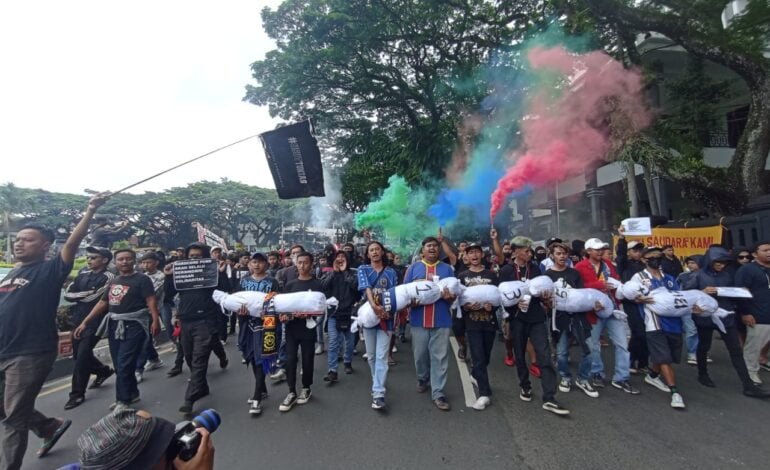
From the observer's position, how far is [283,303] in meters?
4.38

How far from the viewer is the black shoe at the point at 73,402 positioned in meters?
4.55

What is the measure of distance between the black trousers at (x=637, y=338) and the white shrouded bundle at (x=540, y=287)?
1541mm

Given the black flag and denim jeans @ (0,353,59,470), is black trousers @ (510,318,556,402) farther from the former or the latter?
the black flag

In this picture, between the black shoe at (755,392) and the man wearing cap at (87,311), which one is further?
the man wearing cap at (87,311)

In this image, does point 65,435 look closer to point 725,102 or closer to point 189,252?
point 189,252

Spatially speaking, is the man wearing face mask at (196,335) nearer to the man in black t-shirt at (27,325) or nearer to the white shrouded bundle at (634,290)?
the man in black t-shirt at (27,325)

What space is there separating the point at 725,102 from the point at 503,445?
17.3 metres

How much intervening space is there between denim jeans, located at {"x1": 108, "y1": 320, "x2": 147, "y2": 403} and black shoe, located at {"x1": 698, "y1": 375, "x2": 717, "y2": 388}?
6668 mm

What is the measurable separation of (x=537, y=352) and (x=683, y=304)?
70.3 inches

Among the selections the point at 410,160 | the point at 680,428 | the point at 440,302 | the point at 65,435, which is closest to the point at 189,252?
the point at 65,435

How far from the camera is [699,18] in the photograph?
901 centimetres

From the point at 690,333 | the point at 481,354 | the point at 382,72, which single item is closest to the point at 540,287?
the point at 481,354

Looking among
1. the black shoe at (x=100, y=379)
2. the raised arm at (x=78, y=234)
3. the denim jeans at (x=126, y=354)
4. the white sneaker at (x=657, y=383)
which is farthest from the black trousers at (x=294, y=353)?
the white sneaker at (x=657, y=383)

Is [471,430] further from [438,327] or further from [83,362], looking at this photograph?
[83,362]
